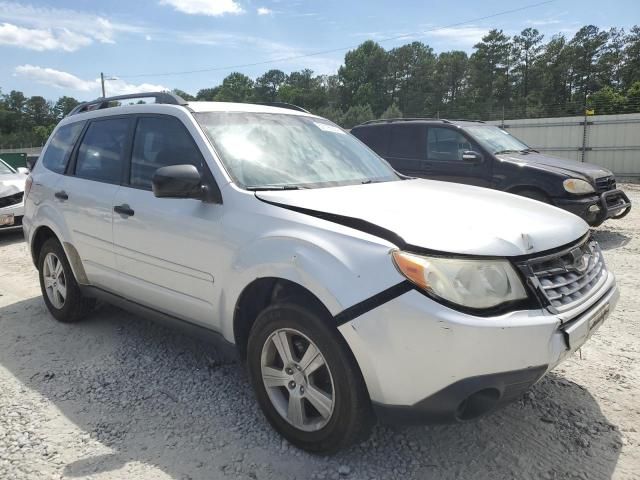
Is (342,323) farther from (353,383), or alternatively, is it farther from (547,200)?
(547,200)

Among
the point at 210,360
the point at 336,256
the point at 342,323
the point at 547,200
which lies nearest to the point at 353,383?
the point at 342,323

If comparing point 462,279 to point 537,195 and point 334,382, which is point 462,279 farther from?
point 537,195

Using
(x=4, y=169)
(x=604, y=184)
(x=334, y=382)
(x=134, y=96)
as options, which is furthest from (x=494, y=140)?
(x=4, y=169)

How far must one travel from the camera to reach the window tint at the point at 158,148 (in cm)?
317

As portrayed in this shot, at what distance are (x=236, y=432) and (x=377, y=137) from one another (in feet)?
22.5

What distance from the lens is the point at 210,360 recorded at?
366 centimetres

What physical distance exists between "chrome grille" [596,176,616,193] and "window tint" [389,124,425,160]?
8.48 feet

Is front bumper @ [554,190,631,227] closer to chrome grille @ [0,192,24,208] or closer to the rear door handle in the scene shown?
the rear door handle

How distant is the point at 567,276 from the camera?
244 centimetres

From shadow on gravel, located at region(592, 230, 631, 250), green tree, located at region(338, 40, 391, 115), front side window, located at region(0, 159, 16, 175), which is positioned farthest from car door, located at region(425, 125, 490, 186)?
green tree, located at region(338, 40, 391, 115)

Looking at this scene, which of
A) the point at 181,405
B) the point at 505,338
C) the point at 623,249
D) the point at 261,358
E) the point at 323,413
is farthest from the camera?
the point at 623,249

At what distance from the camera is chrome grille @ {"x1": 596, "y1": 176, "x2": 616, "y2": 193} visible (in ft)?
23.6

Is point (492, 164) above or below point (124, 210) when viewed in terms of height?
below

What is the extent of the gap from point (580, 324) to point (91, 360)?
322 cm
